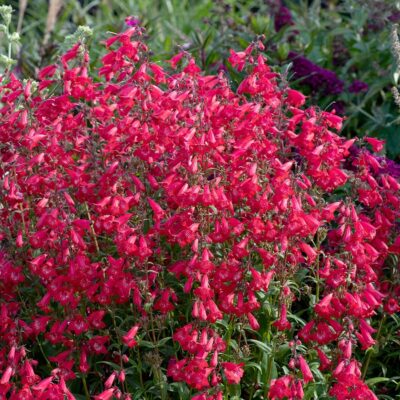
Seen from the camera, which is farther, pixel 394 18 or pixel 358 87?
pixel 394 18

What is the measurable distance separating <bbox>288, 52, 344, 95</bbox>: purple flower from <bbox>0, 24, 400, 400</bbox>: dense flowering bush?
1960mm

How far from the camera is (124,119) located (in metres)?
4.00

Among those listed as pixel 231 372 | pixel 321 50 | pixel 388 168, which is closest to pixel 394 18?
pixel 321 50

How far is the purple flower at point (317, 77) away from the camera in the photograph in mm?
6438

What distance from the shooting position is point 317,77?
21.2ft

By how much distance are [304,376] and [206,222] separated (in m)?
0.82

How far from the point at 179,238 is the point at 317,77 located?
3.08 metres

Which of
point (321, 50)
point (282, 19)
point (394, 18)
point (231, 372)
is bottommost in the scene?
point (231, 372)

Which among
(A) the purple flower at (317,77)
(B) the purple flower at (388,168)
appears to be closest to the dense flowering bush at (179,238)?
(B) the purple flower at (388,168)

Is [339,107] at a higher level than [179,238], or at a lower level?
lower

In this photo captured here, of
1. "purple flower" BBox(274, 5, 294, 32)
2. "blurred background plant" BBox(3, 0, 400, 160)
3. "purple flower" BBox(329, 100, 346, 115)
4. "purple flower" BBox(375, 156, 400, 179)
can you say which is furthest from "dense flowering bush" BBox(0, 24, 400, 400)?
"purple flower" BBox(274, 5, 294, 32)

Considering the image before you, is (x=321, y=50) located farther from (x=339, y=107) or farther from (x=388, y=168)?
(x=388, y=168)

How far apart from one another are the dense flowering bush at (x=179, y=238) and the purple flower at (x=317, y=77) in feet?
6.43

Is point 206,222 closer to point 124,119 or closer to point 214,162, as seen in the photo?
point 214,162
